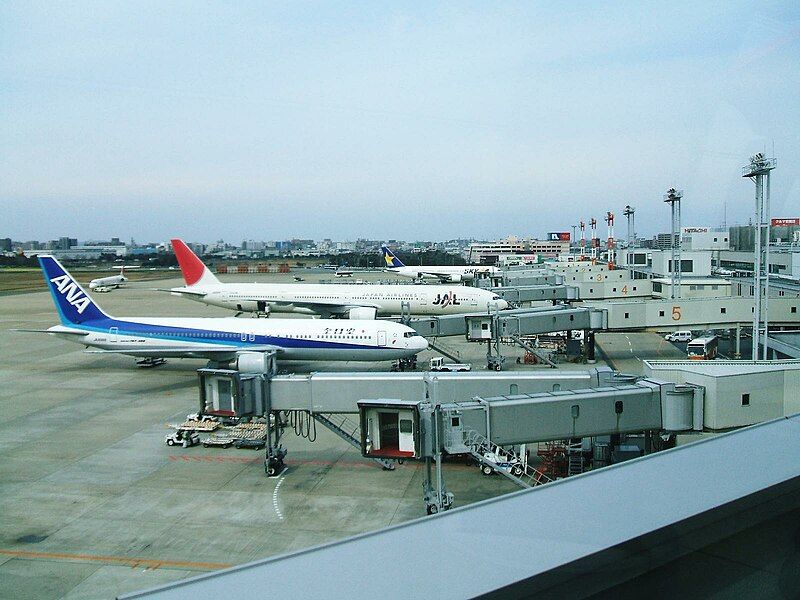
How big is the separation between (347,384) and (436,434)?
10.6 ft

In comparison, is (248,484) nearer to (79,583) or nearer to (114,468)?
(114,468)

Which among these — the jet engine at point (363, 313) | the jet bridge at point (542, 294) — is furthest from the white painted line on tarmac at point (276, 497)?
the jet bridge at point (542, 294)

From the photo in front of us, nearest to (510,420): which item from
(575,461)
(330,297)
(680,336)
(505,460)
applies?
(505,460)

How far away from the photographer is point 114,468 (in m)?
17.5

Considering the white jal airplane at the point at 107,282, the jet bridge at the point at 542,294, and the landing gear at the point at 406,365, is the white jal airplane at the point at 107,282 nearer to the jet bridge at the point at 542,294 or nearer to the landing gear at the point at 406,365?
the jet bridge at the point at 542,294

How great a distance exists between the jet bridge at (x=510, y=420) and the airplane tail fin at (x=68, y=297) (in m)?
21.6

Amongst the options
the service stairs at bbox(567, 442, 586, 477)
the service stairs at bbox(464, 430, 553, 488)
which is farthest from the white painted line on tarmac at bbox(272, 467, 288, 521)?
the service stairs at bbox(567, 442, 586, 477)

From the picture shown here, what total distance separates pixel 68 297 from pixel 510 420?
81.1 ft

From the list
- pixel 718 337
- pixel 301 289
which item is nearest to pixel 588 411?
pixel 718 337

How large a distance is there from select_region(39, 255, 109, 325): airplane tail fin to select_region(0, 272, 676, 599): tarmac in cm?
556

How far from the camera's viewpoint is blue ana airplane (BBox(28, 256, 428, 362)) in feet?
94.5

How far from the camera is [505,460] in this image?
16.9 metres

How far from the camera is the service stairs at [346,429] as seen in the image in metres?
16.6

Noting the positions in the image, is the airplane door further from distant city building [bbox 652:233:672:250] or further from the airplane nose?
distant city building [bbox 652:233:672:250]
